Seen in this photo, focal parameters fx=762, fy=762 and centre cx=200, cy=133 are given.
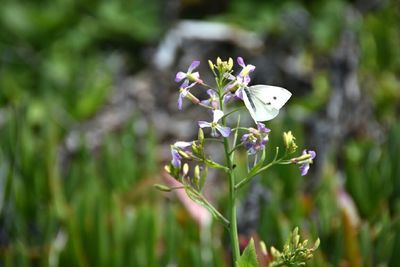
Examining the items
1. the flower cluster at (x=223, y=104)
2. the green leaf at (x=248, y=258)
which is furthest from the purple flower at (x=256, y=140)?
the green leaf at (x=248, y=258)

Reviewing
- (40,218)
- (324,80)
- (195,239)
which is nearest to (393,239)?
(195,239)

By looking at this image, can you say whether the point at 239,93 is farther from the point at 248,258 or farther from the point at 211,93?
the point at 248,258

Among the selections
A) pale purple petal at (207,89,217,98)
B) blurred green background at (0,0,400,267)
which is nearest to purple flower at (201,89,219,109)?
pale purple petal at (207,89,217,98)

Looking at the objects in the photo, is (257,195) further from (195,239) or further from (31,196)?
(31,196)

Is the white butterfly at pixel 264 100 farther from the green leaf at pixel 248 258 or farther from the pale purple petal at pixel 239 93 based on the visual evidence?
the green leaf at pixel 248 258

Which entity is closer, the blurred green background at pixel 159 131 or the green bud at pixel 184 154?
the green bud at pixel 184 154
